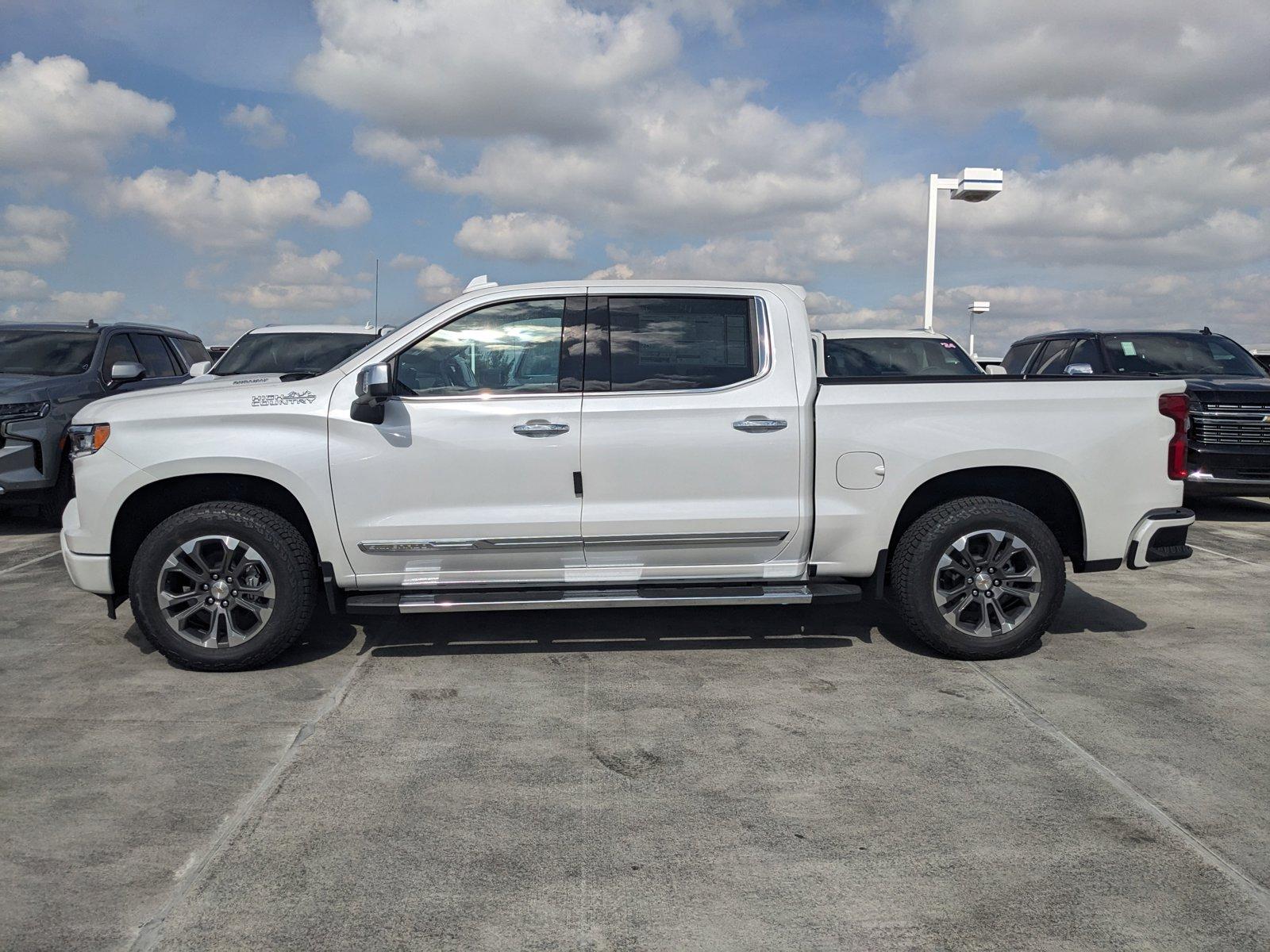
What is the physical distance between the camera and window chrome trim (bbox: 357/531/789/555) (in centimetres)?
496

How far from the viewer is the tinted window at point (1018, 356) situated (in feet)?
41.0

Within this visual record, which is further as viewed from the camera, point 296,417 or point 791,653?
point 791,653

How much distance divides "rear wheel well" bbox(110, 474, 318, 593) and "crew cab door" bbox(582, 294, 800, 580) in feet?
5.03

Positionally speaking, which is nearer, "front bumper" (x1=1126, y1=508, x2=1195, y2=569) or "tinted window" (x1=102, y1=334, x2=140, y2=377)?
"front bumper" (x1=1126, y1=508, x2=1195, y2=569)

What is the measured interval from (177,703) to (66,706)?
48 centimetres

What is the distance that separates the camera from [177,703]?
4613 mm

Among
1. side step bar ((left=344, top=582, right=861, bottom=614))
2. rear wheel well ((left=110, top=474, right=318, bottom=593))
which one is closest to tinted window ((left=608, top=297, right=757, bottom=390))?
side step bar ((left=344, top=582, right=861, bottom=614))

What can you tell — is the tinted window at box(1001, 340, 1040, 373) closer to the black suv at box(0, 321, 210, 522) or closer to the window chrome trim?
the window chrome trim

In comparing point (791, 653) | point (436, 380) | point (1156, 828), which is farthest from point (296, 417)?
point (1156, 828)

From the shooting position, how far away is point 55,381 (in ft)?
30.0

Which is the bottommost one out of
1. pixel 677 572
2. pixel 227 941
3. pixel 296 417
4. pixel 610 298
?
pixel 227 941

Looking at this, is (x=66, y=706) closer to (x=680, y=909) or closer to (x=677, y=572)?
(x=677, y=572)

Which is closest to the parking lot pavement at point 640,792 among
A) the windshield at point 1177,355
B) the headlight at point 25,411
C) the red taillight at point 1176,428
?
the red taillight at point 1176,428

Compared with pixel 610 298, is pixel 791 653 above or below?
below
